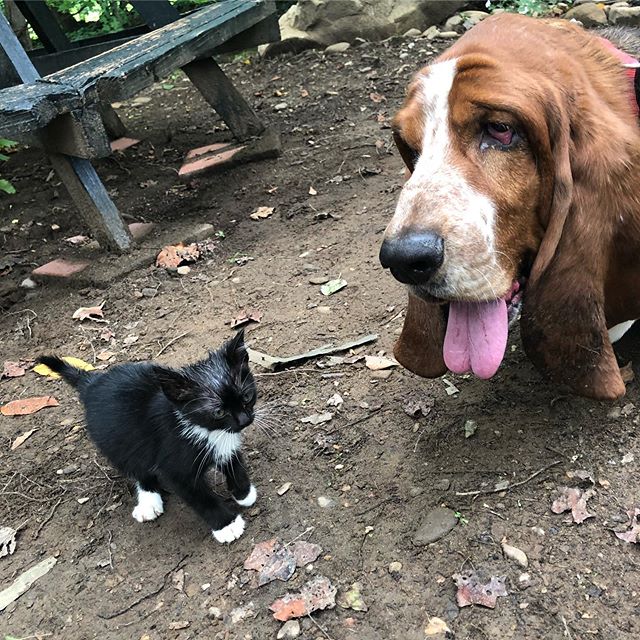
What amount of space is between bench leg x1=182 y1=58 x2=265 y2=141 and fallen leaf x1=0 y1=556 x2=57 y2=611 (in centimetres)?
468

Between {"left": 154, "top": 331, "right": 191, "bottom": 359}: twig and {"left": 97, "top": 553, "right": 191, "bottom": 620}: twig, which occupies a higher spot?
{"left": 97, "top": 553, "right": 191, "bottom": 620}: twig

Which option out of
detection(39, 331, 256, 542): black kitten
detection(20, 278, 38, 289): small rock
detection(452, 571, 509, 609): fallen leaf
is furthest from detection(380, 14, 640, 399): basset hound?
detection(20, 278, 38, 289): small rock

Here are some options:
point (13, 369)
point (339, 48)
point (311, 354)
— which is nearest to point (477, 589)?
point (311, 354)

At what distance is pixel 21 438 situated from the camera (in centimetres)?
351

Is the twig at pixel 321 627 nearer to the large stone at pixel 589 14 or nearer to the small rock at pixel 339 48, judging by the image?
the large stone at pixel 589 14

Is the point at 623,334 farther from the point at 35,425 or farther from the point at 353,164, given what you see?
the point at 353,164

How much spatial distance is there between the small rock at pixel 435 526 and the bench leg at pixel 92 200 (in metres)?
3.28

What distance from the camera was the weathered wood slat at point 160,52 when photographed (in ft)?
15.4

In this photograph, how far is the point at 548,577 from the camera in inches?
90.6

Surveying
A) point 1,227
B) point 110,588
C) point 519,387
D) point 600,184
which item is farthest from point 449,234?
point 1,227

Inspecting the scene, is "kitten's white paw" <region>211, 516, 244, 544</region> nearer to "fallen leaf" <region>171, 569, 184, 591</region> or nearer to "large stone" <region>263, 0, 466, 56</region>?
"fallen leaf" <region>171, 569, 184, 591</region>

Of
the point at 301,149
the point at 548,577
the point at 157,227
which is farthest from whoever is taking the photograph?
the point at 301,149

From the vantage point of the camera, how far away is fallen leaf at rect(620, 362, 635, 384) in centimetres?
293

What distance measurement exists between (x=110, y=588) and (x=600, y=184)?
2.31 m
